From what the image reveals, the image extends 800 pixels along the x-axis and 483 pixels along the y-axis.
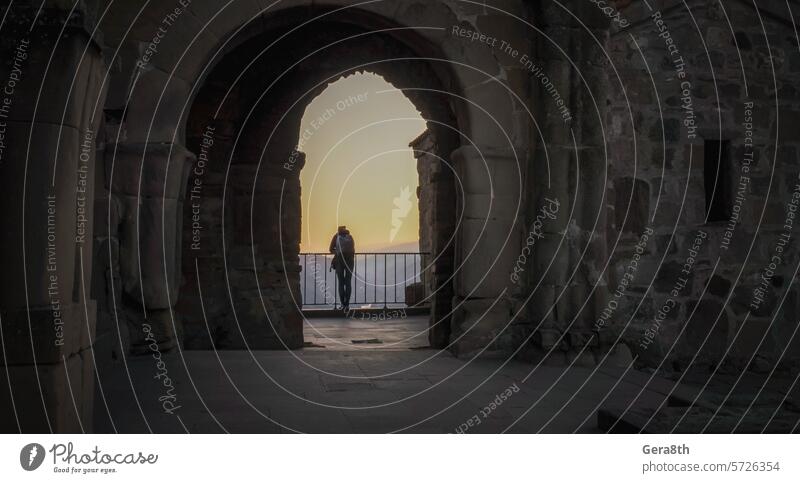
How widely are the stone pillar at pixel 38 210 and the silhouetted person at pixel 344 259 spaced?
973 centimetres

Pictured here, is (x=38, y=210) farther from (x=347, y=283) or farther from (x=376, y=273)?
(x=376, y=273)

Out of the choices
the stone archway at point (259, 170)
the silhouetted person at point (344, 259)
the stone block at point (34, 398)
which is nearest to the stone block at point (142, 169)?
the stone archway at point (259, 170)

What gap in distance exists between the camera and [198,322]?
24.9 ft

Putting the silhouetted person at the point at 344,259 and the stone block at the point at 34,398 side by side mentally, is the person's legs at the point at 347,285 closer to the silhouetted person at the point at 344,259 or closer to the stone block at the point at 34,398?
the silhouetted person at the point at 344,259

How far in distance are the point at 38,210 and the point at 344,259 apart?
9.88 m

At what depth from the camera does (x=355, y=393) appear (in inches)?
173

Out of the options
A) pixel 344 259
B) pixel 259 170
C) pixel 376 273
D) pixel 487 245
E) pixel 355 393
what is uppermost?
pixel 259 170

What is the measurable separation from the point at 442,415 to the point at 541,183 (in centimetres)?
252

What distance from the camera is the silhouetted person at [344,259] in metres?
12.7

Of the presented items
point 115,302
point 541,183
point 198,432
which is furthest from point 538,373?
point 115,302

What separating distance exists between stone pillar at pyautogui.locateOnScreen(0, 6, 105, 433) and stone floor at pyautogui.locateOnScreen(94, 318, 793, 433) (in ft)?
2.47

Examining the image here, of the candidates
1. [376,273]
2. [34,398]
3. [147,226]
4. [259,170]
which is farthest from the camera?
[376,273]

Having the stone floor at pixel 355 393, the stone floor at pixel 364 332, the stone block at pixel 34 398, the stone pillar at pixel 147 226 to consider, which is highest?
the stone pillar at pixel 147 226

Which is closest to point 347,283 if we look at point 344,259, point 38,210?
point 344,259
